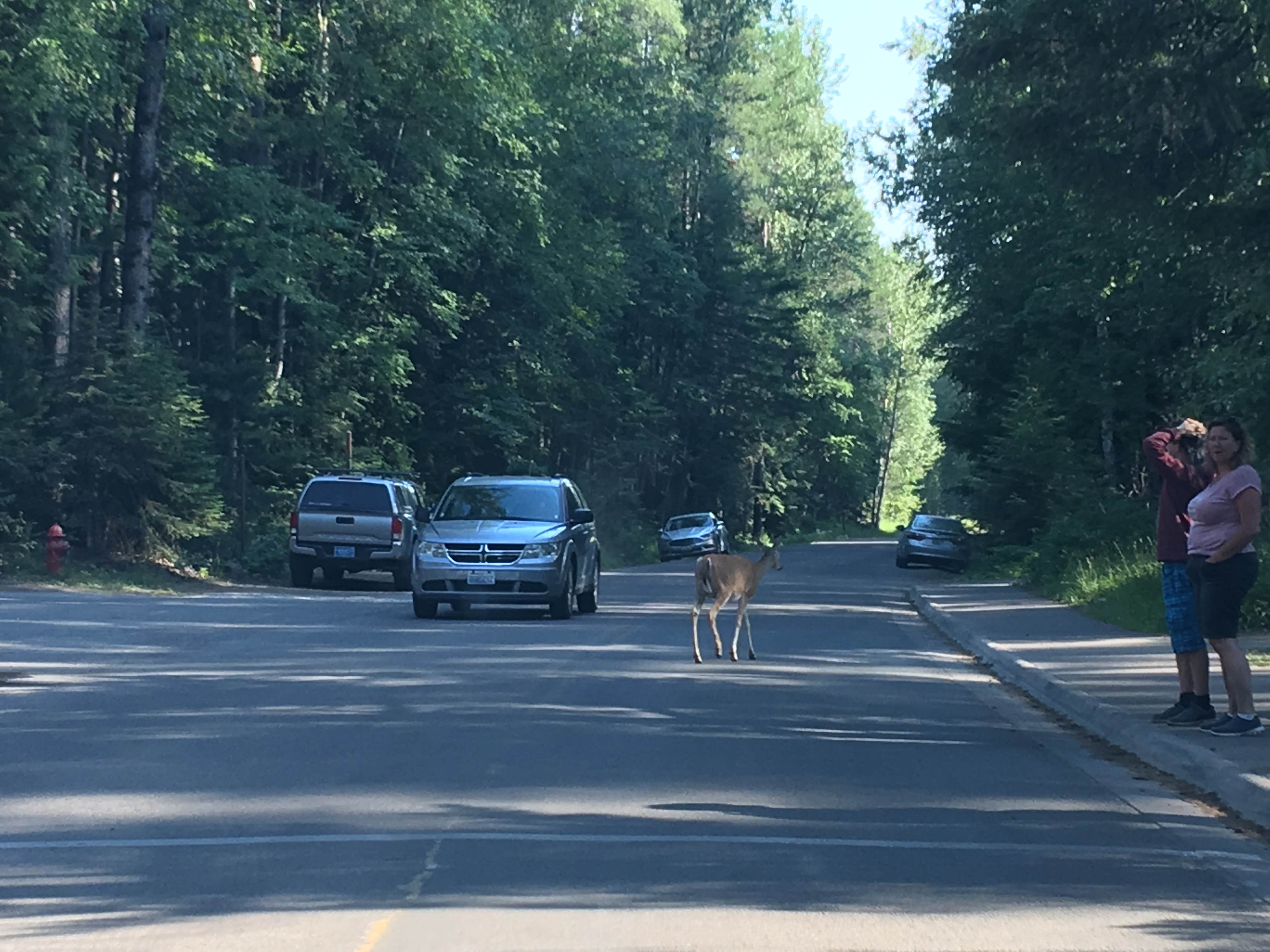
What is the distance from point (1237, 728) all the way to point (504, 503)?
12.7 m

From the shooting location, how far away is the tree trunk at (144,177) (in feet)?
101

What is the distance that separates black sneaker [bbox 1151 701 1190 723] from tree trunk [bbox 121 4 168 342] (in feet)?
75.6

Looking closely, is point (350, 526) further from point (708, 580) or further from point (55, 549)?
point (708, 580)

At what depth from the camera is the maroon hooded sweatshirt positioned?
452 inches

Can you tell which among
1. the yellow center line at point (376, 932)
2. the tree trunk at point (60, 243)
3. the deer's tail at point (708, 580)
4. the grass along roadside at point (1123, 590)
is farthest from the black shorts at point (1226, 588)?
the tree trunk at point (60, 243)

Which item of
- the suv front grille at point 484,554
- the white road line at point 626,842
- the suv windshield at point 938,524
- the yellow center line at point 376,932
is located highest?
the suv windshield at point 938,524

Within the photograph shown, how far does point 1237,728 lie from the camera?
35.8 feet

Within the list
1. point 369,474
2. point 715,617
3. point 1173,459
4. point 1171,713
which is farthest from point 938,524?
point 1173,459

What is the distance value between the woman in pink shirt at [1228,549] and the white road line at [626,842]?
301 cm

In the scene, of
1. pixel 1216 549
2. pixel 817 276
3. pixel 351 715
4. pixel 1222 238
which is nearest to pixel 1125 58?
pixel 1222 238

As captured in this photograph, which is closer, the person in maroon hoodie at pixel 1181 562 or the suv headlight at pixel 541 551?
the person in maroon hoodie at pixel 1181 562

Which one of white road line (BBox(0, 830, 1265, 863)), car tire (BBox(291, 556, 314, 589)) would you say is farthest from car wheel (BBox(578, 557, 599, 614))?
white road line (BBox(0, 830, 1265, 863))

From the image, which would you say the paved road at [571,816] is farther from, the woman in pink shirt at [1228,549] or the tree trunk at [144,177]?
the tree trunk at [144,177]

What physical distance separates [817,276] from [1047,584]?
46695mm
